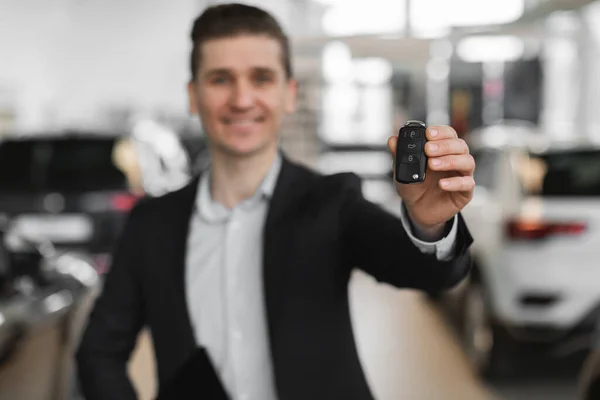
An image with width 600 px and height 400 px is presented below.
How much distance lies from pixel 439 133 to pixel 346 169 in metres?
0.41

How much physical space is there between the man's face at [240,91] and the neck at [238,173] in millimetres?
19

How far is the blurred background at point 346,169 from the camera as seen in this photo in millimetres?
3730

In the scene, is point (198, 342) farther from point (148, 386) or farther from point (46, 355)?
point (148, 386)

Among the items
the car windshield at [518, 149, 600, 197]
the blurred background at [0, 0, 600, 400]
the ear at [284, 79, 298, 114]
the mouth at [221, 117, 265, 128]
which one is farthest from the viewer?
the car windshield at [518, 149, 600, 197]

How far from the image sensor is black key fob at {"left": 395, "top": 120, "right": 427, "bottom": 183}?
1.04 m

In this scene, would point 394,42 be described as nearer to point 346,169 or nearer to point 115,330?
point 346,169

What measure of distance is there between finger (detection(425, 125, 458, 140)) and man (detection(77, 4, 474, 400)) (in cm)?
17

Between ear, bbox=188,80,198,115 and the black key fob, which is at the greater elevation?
ear, bbox=188,80,198,115

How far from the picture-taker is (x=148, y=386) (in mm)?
4730

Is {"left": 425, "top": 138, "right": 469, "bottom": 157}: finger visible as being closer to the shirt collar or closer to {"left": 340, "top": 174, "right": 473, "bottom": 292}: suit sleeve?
{"left": 340, "top": 174, "right": 473, "bottom": 292}: suit sleeve

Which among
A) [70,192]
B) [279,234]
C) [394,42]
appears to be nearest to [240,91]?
[279,234]

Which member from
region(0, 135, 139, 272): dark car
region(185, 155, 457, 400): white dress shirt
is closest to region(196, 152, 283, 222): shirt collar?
region(185, 155, 457, 400): white dress shirt

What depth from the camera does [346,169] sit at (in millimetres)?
1438

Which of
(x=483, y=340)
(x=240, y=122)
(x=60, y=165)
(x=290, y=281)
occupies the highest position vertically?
(x=240, y=122)
